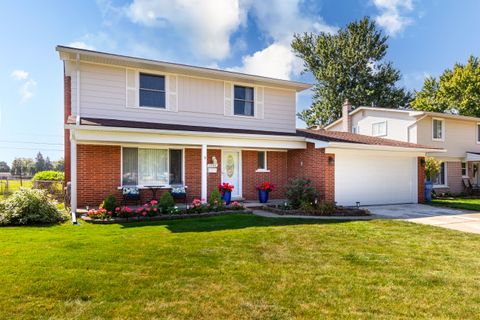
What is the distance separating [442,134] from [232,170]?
14952 mm

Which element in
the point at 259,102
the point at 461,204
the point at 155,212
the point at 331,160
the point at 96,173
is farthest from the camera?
the point at 461,204

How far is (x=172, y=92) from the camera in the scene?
518 inches

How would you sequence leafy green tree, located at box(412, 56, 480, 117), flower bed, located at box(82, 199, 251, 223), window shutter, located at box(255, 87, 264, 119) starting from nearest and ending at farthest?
flower bed, located at box(82, 199, 251, 223)
window shutter, located at box(255, 87, 264, 119)
leafy green tree, located at box(412, 56, 480, 117)

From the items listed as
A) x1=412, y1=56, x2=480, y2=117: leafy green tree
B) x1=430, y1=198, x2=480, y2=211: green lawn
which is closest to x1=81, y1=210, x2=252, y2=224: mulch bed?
x1=430, y1=198, x2=480, y2=211: green lawn

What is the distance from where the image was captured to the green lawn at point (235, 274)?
3.71 metres

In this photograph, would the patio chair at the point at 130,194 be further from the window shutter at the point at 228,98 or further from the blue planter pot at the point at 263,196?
the window shutter at the point at 228,98

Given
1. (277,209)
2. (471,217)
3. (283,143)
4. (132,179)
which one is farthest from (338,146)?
(132,179)

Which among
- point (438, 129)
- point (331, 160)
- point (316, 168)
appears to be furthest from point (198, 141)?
point (438, 129)

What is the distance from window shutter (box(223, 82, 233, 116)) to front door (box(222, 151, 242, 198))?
183 cm

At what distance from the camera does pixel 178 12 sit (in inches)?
535

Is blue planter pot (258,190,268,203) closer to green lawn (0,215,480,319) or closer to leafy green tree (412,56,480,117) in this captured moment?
green lawn (0,215,480,319)

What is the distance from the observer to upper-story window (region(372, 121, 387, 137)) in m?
21.3

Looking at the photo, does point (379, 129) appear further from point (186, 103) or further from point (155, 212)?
point (155, 212)

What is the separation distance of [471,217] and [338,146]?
5067 millimetres
